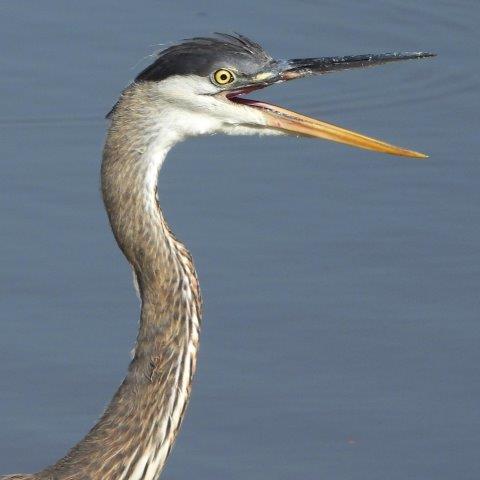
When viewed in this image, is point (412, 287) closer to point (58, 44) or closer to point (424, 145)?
point (424, 145)

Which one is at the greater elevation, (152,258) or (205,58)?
(205,58)

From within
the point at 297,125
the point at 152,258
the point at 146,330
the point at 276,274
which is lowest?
the point at 146,330

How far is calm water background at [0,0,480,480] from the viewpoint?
262 inches

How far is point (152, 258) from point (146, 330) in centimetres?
22

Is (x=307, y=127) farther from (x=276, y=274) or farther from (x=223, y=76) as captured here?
(x=276, y=274)

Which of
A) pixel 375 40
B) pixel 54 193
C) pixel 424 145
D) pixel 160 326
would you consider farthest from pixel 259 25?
pixel 160 326

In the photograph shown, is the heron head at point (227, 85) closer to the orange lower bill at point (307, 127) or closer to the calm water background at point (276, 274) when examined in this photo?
the orange lower bill at point (307, 127)

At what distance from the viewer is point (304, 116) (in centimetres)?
559

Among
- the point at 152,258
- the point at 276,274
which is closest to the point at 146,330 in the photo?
the point at 152,258

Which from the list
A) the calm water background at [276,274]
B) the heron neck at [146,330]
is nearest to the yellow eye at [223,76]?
the heron neck at [146,330]

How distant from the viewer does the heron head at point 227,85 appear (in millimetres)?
→ 5312

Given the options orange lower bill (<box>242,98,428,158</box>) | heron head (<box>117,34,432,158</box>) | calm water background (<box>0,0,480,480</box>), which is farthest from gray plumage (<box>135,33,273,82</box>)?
calm water background (<box>0,0,480,480</box>)

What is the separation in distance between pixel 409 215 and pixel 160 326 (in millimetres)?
2734

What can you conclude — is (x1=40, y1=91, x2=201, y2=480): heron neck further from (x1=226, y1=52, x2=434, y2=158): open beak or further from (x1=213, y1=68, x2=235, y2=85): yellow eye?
(x1=226, y1=52, x2=434, y2=158): open beak
